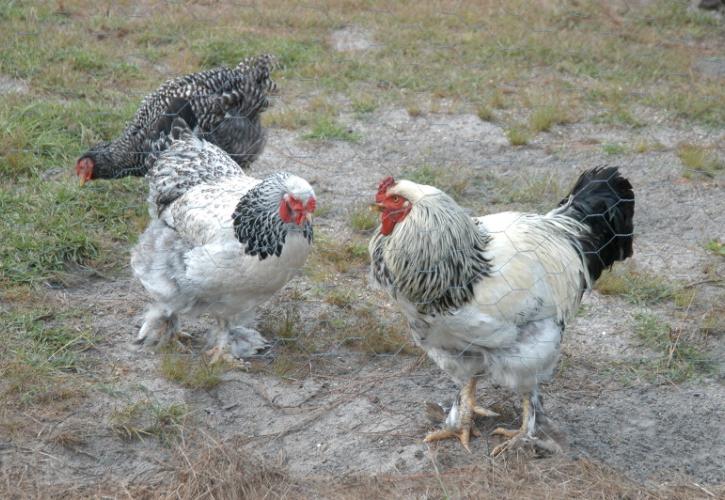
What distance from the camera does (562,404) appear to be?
4199 mm

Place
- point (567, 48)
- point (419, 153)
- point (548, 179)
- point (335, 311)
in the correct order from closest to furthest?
point (335, 311) → point (548, 179) → point (419, 153) → point (567, 48)

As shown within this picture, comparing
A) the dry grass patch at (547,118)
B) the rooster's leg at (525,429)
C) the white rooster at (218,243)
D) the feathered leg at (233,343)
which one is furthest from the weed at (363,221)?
the rooster's leg at (525,429)

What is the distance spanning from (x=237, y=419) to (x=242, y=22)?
5.78 metres

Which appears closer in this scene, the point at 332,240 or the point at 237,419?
the point at 237,419

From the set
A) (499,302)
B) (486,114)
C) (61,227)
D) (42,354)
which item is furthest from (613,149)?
(42,354)

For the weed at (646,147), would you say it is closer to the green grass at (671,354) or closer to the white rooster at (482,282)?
the green grass at (671,354)

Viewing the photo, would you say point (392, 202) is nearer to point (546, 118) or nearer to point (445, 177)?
point (445, 177)

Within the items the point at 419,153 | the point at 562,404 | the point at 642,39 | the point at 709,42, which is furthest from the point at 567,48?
the point at 562,404

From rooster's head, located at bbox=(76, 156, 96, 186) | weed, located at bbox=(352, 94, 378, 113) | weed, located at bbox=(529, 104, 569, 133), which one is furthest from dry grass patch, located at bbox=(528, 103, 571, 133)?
rooster's head, located at bbox=(76, 156, 96, 186)

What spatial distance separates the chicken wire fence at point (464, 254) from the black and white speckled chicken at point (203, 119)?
0.31ft

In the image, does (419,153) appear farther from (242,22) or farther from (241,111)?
(242,22)

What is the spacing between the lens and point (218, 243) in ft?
13.7

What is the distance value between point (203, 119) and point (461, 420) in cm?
279

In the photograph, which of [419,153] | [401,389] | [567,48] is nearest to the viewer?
[401,389]
